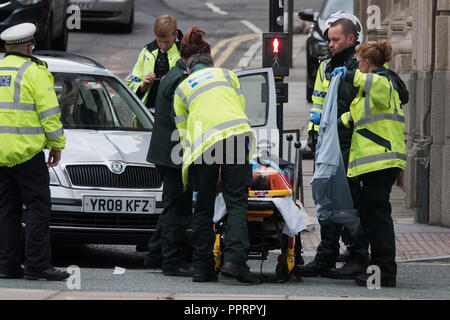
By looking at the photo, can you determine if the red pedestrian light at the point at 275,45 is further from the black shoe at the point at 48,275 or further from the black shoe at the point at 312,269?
the black shoe at the point at 48,275

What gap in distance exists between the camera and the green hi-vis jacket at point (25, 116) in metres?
8.30

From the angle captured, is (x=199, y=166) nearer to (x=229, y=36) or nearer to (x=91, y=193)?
(x=91, y=193)

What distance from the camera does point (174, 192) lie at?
8.89m

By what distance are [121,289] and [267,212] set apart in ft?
4.27

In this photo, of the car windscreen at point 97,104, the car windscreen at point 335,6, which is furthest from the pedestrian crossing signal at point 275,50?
the car windscreen at point 335,6

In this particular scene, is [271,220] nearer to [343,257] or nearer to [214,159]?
[214,159]

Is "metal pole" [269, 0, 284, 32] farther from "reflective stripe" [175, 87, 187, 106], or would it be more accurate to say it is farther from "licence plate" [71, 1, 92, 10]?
"licence plate" [71, 1, 92, 10]

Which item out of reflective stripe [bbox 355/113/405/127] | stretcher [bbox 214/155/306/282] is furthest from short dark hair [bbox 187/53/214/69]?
reflective stripe [bbox 355/113/405/127]

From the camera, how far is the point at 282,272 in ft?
29.0

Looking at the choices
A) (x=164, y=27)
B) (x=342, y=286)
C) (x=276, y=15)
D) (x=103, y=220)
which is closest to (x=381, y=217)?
(x=342, y=286)

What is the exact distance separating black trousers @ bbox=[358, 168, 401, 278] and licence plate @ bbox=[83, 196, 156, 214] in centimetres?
171

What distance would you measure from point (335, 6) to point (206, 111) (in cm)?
1189

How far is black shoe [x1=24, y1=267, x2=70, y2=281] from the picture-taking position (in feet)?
27.6

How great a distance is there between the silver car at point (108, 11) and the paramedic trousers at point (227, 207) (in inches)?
662
